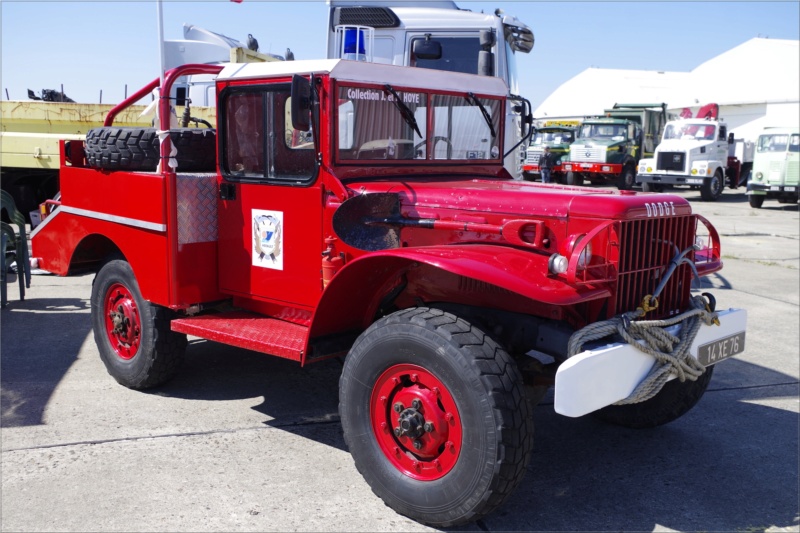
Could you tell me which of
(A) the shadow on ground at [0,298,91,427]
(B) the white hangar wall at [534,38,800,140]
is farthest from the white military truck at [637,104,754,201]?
(A) the shadow on ground at [0,298,91,427]

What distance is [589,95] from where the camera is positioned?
1815 inches

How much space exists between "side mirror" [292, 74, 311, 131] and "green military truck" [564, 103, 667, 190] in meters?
21.5

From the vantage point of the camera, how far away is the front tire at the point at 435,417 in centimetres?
317

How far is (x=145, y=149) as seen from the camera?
480 cm

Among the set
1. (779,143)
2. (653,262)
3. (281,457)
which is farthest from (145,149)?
(779,143)

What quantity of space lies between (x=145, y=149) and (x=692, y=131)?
22.0m

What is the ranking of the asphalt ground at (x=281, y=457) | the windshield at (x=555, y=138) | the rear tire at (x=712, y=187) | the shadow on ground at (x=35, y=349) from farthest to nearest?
the windshield at (x=555, y=138)
the rear tire at (x=712, y=187)
the shadow on ground at (x=35, y=349)
the asphalt ground at (x=281, y=457)

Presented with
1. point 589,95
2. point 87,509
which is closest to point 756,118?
point 589,95

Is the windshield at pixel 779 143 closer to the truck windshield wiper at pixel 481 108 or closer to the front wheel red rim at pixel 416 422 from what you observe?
the truck windshield wiper at pixel 481 108

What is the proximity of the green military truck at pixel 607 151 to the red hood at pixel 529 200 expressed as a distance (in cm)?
2094

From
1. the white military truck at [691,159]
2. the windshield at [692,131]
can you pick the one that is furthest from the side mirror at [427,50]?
the windshield at [692,131]

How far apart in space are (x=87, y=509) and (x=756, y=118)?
37.2 m

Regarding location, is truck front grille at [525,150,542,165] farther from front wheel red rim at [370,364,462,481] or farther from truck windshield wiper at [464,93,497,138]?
front wheel red rim at [370,364,462,481]

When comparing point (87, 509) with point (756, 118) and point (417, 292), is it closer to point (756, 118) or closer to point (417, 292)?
point (417, 292)
